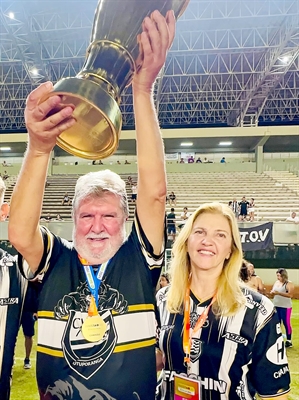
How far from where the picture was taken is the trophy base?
889 mm

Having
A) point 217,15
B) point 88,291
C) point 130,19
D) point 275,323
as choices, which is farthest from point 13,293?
point 217,15

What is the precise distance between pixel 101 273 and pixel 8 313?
2.06 feet

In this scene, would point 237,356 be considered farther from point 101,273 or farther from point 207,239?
point 101,273

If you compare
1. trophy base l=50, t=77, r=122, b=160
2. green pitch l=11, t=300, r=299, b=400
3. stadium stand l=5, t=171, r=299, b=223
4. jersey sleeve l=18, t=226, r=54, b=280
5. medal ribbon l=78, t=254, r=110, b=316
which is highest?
stadium stand l=5, t=171, r=299, b=223

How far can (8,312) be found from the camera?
5.54 ft

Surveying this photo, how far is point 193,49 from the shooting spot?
13555mm

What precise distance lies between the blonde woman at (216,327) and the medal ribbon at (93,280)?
0.58m

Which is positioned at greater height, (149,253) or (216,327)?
(149,253)

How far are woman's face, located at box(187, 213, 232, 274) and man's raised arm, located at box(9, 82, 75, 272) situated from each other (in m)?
0.76

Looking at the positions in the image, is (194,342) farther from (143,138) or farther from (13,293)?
(143,138)

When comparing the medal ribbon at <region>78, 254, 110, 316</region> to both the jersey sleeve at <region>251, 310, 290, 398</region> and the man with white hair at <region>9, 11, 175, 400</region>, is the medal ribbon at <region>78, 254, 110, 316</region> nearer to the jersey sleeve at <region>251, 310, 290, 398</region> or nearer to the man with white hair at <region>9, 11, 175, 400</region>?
the man with white hair at <region>9, 11, 175, 400</region>

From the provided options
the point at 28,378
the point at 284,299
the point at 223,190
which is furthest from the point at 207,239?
the point at 223,190

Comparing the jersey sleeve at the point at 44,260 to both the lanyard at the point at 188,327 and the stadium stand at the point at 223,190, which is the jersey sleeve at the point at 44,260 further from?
the stadium stand at the point at 223,190

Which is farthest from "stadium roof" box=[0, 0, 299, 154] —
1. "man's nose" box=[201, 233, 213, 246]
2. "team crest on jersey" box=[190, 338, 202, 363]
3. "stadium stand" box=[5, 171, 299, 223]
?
"team crest on jersey" box=[190, 338, 202, 363]
